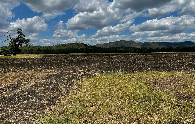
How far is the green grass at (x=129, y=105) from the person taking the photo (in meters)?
10.6

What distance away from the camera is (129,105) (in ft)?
40.7

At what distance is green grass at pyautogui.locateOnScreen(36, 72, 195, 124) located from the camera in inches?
416

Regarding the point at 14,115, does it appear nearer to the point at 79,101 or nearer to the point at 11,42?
the point at 79,101

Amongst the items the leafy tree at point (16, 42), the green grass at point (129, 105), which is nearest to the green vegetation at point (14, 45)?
the leafy tree at point (16, 42)

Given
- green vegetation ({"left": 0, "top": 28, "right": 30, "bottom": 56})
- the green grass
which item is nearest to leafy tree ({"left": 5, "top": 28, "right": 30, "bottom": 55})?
green vegetation ({"left": 0, "top": 28, "right": 30, "bottom": 56})

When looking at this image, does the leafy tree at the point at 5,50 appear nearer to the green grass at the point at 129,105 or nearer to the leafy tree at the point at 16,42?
the leafy tree at the point at 16,42

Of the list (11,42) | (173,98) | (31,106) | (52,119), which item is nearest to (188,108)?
(173,98)

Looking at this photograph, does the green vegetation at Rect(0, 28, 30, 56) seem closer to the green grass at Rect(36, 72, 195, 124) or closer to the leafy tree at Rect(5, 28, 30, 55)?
the leafy tree at Rect(5, 28, 30, 55)

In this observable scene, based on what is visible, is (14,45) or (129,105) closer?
(129,105)

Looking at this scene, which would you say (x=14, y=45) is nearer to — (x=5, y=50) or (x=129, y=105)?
(x=5, y=50)

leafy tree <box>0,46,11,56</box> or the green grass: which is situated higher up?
leafy tree <box>0,46,11,56</box>

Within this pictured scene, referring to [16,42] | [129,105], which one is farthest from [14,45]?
[129,105]

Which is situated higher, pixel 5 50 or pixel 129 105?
pixel 5 50

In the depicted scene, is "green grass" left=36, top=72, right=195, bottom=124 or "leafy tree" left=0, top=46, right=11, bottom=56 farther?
"leafy tree" left=0, top=46, right=11, bottom=56
